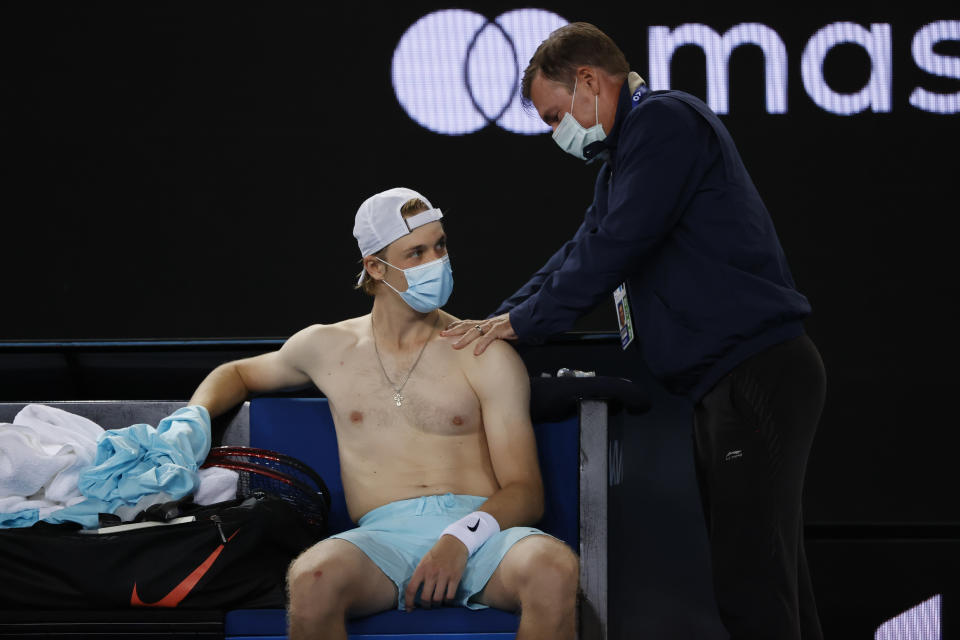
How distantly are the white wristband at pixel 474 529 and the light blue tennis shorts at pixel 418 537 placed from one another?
0.07 ft

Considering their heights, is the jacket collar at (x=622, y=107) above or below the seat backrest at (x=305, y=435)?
above

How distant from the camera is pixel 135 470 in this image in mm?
2527

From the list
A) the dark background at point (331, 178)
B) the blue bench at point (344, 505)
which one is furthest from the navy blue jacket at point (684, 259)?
the dark background at point (331, 178)

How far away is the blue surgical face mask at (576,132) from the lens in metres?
2.69

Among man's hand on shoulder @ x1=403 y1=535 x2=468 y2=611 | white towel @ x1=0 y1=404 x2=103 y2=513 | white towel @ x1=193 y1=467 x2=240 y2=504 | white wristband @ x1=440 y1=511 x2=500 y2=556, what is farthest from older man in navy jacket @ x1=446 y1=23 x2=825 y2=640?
white towel @ x1=0 y1=404 x2=103 y2=513

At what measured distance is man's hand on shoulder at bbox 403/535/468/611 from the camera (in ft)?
7.45

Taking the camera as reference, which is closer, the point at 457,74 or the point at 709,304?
the point at 709,304

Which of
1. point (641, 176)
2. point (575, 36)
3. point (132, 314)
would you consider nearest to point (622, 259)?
point (641, 176)

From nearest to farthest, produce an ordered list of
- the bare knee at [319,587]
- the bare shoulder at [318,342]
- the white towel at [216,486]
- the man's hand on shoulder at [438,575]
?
the bare knee at [319,587] < the man's hand on shoulder at [438,575] < the white towel at [216,486] < the bare shoulder at [318,342]

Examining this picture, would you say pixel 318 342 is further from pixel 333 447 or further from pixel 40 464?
pixel 40 464

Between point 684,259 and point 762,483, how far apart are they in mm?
583

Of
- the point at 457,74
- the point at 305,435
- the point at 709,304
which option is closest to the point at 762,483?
the point at 709,304

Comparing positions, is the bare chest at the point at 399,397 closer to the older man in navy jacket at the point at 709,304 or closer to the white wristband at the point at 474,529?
the older man in navy jacket at the point at 709,304

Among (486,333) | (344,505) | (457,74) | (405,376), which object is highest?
(457,74)
